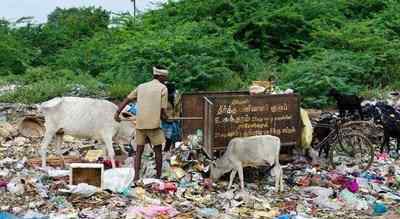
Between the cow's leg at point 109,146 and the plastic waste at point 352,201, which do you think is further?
the cow's leg at point 109,146

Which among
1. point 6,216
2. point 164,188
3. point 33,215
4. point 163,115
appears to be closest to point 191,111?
point 163,115

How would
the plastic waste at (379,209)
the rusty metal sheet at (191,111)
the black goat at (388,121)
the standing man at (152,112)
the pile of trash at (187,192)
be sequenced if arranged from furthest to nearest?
the black goat at (388,121)
the rusty metal sheet at (191,111)
the standing man at (152,112)
the plastic waste at (379,209)
the pile of trash at (187,192)

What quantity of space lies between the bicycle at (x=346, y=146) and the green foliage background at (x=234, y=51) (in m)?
5.23

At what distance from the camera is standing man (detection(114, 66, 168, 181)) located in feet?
27.2

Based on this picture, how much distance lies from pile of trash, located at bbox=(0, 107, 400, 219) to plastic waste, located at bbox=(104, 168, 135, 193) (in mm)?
12

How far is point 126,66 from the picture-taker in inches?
703

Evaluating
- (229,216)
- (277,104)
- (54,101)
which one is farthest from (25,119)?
(229,216)

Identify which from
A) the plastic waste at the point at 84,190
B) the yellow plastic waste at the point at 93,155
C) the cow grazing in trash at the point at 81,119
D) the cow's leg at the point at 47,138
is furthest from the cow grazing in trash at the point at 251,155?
the cow's leg at the point at 47,138

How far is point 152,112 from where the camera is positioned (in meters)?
8.28

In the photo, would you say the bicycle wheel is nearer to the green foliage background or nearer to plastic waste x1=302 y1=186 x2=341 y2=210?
plastic waste x1=302 y1=186 x2=341 y2=210

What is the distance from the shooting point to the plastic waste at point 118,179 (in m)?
7.74

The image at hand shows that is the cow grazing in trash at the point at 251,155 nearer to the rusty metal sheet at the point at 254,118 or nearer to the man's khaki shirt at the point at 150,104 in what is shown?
the rusty metal sheet at the point at 254,118

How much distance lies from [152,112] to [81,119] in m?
1.07

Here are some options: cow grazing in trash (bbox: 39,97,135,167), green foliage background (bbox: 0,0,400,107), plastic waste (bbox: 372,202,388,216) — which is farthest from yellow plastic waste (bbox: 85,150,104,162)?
green foliage background (bbox: 0,0,400,107)
